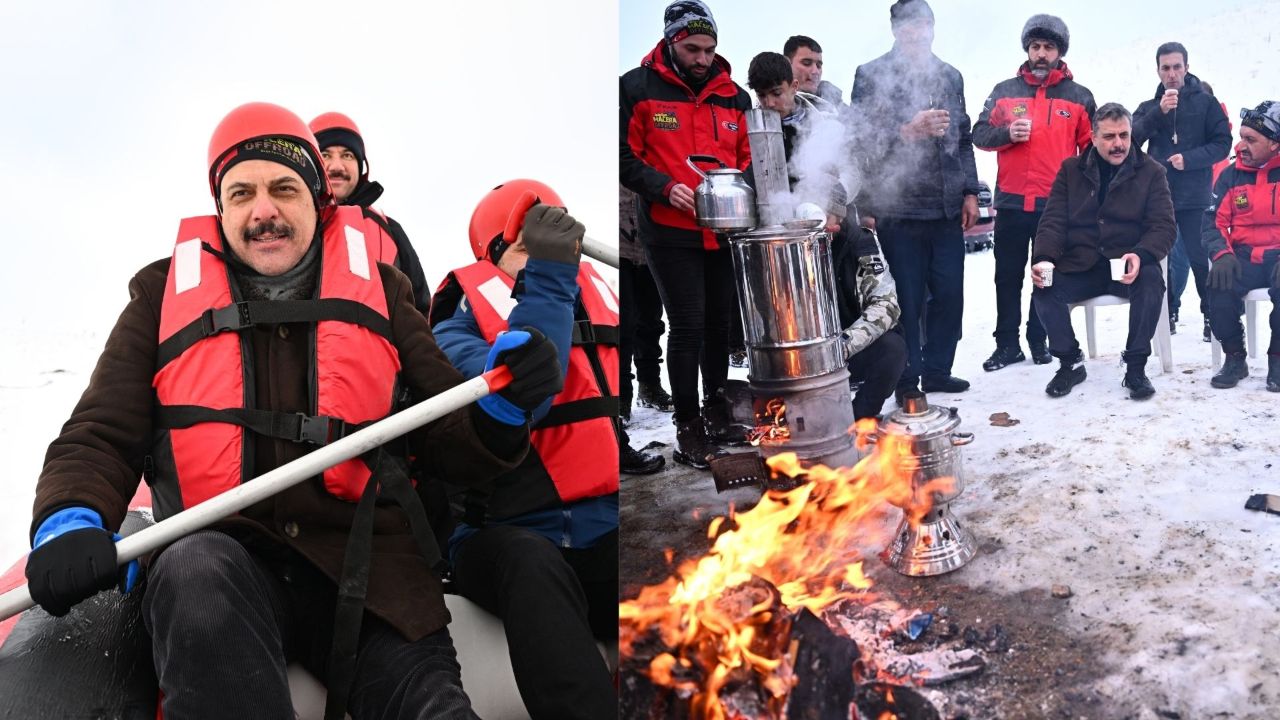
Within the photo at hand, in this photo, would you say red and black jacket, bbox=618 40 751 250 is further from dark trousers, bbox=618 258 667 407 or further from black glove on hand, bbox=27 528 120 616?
black glove on hand, bbox=27 528 120 616

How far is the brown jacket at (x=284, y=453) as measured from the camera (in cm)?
175

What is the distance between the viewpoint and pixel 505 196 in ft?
9.38

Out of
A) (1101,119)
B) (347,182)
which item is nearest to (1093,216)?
(1101,119)

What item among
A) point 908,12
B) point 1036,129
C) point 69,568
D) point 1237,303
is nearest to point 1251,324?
point 1237,303

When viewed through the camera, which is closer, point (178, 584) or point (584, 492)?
point (178, 584)

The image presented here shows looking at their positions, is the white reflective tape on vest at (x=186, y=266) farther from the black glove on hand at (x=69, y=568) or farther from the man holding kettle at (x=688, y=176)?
the man holding kettle at (x=688, y=176)

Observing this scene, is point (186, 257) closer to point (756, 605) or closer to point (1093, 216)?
point (756, 605)

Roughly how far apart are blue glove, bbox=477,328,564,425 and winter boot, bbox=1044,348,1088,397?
0.98 meters

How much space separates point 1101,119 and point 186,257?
1.89m

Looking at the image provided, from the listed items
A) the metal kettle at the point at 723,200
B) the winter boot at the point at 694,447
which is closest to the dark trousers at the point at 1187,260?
the metal kettle at the point at 723,200

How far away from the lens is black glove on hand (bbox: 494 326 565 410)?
189 cm

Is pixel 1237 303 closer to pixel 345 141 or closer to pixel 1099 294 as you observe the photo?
pixel 1099 294

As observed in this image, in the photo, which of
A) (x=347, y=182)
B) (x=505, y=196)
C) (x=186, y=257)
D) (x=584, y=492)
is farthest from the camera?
(x=347, y=182)

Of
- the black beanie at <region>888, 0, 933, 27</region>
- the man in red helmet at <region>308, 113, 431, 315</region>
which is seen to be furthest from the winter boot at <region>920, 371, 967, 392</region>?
the man in red helmet at <region>308, 113, 431, 315</region>
